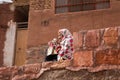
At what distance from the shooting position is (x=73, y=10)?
14.4 meters

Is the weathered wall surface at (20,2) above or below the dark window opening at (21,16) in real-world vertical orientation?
above

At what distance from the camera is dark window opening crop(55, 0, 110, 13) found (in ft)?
45.9

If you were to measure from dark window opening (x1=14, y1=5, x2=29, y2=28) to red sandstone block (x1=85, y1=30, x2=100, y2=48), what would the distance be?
1299 cm

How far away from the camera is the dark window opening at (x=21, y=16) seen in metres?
19.1

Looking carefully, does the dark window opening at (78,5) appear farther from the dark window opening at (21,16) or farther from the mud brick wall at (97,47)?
the mud brick wall at (97,47)

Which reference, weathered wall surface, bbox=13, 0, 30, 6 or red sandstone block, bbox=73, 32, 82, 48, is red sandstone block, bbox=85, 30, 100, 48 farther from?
weathered wall surface, bbox=13, 0, 30, 6

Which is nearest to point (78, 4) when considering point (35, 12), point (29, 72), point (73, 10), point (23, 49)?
point (73, 10)

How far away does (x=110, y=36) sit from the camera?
5.82 m

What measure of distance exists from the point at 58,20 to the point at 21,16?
6210mm

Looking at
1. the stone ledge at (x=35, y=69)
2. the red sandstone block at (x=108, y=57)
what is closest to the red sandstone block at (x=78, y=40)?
the stone ledge at (x=35, y=69)

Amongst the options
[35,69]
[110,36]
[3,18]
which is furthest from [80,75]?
[3,18]

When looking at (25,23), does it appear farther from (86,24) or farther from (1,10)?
(86,24)

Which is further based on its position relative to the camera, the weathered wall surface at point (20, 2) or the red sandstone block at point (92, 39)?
the weathered wall surface at point (20, 2)

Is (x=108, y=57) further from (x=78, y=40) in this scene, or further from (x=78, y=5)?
(x=78, y=5)
